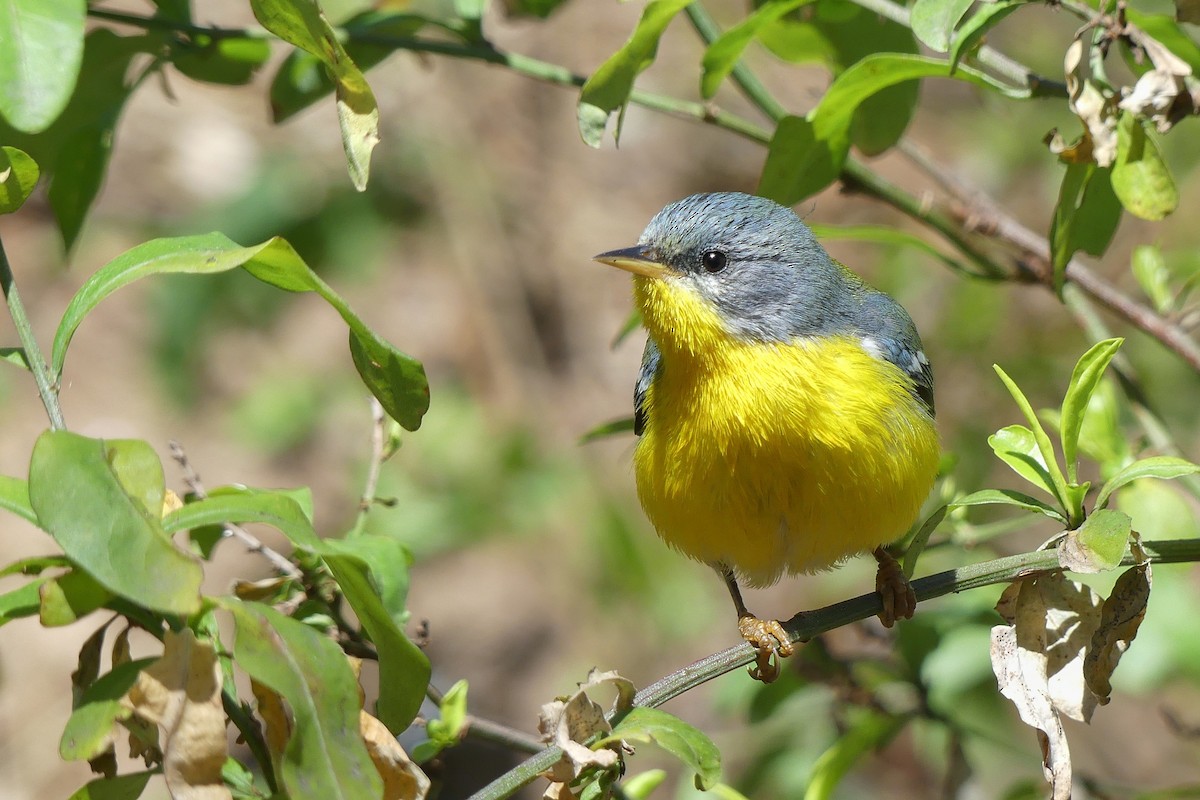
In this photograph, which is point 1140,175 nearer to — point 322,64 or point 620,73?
point 620,73

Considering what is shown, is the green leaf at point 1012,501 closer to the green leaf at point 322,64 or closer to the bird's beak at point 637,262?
the bird's beak at point 637,262

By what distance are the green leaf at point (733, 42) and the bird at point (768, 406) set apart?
0.74m

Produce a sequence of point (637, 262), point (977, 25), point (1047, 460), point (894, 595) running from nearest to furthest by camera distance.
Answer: point (1047, 460)
point (977, 25)
point (894, 595)
point (637, 262)

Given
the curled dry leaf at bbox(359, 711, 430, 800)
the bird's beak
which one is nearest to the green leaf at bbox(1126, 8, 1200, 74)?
the bird's beak

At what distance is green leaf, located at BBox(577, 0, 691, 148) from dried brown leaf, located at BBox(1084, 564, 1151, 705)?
134cm

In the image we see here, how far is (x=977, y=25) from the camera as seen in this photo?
2377 mm

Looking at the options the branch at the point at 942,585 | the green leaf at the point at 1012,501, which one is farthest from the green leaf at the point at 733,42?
the branch at the point at 942,585

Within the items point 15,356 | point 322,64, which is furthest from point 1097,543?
point 322,64

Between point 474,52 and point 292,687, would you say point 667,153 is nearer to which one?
point 474,52

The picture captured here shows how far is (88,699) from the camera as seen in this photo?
1.64 meters

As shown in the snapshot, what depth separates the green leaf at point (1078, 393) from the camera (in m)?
2.19

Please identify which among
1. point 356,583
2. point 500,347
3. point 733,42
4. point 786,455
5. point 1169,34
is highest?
point 1169,34

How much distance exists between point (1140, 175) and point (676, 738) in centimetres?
152

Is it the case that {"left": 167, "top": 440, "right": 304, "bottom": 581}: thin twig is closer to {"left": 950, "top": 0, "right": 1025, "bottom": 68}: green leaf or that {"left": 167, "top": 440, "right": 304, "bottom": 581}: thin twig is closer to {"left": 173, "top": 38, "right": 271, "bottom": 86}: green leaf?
{"left": 173, "top": 38, "right": 271, "bottom": 86}: green leaf
